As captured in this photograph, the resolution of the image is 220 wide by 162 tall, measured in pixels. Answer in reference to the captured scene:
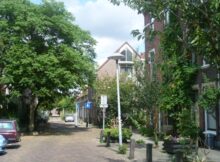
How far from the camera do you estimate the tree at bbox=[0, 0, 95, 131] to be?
39.3 metres

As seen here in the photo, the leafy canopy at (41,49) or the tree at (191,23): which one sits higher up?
the leafy canopy at (41,49)

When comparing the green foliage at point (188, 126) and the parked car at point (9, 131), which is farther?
the parked car at point (9, 131)

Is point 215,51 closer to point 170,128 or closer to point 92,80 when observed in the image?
point 170,128

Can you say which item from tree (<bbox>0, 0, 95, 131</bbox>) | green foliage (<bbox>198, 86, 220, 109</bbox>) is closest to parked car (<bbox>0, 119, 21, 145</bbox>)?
tree (<bbox>0, 0, 95, 131</bbox>)

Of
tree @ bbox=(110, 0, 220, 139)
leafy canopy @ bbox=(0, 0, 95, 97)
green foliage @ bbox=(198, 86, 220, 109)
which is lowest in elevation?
green foliage @ bbox=(198, 86, 220, 109)

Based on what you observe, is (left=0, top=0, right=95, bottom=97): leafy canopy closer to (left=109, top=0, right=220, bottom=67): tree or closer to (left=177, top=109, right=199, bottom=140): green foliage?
(left=177, top=109, right=199, bottom=140): green foliage

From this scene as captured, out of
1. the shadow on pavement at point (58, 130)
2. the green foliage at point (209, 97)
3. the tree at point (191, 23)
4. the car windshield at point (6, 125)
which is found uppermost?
the tree at point (191, 23)

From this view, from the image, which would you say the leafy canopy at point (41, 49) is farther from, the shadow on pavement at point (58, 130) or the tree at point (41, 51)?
the shadow on pavement at point (58, 130)

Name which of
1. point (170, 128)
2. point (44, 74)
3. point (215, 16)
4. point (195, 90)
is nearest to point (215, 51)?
point (215, 16)

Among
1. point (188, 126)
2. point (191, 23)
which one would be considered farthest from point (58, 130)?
point (191, 23)

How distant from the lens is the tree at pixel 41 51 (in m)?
39.3

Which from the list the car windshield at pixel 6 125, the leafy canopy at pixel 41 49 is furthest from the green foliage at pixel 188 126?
the leafy canopy at pixel 41 49

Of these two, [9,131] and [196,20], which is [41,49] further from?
[196,20]

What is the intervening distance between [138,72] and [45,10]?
18.9m
